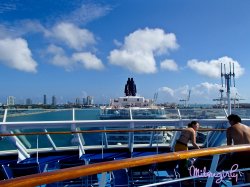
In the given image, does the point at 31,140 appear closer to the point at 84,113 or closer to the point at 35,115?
the point at 35,115

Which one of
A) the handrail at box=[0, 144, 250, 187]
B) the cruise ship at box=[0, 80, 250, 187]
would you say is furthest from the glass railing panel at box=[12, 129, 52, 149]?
the handrail at box=[0, 144, 250, 187]

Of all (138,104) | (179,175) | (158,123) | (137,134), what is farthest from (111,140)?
(138,104)

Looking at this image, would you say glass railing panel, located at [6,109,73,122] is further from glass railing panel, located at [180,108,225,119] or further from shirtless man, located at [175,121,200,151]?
shirtless man, located at [175,121,200,151]

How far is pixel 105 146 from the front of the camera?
9.88 meters

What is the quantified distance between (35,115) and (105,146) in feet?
8.27

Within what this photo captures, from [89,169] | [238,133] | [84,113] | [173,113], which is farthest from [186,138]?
[84,113]

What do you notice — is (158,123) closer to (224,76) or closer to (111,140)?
(111,140)

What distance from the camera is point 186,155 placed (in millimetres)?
2447

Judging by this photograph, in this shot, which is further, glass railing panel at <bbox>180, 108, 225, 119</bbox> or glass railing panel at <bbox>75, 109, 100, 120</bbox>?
glass railing panel at <bbox>180, 108, 225, 119</bbox>

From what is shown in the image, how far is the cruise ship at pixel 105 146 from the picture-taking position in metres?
4.92

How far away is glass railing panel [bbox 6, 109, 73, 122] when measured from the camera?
9.38m

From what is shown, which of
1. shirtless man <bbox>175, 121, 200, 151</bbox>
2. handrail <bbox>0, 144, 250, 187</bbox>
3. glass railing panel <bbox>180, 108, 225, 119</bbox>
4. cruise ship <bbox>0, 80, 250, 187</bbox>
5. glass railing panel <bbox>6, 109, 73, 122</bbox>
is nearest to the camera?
handrail <bbox>0, 144, 250, 187</bbox>

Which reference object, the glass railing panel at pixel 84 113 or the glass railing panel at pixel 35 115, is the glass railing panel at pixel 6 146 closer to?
the glass railing panel at pixel 35 115

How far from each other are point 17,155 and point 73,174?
741cm
